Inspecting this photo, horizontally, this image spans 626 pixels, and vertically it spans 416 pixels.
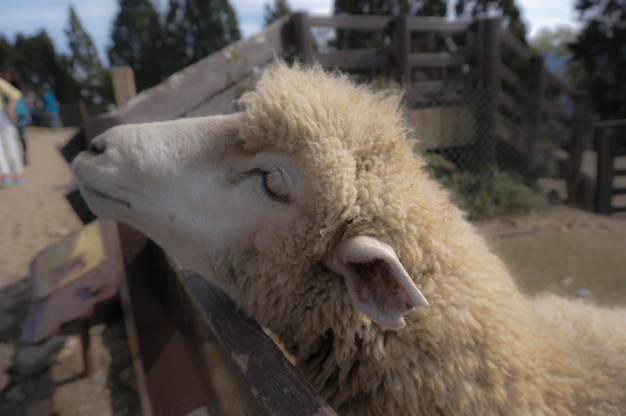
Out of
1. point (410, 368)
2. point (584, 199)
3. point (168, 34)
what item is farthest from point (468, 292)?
point (168, 34)

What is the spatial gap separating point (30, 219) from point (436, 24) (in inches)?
267

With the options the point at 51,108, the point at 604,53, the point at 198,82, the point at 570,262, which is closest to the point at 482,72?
the point at 570,262

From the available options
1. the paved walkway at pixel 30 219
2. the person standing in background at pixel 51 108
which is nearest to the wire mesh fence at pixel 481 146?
the paved walkway at pixel 30 219

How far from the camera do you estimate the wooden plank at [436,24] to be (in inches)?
203

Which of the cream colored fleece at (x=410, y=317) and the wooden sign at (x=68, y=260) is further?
the wooden sign at (x=68, y=260)

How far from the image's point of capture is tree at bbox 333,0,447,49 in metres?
21.9

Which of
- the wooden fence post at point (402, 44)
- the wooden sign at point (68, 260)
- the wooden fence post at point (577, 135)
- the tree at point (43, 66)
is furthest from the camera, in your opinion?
the tree at point (43, 66)

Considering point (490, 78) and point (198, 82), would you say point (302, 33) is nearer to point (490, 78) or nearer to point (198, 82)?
point (198, 82)

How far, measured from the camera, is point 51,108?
22.8m

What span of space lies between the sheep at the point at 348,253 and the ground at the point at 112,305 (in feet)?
6.48

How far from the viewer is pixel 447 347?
1184mm

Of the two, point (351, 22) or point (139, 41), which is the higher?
point (139, 41)

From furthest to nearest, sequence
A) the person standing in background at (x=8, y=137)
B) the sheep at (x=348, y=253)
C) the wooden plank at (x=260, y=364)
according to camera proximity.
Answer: the person standing in background at (x=8, y=137), the sheep at (x=348, y=253), the wooden plank at (x=260, y=364)

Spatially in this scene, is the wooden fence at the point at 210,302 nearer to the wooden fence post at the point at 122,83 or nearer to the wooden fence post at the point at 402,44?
the wooden fence post at the point at 402,44
